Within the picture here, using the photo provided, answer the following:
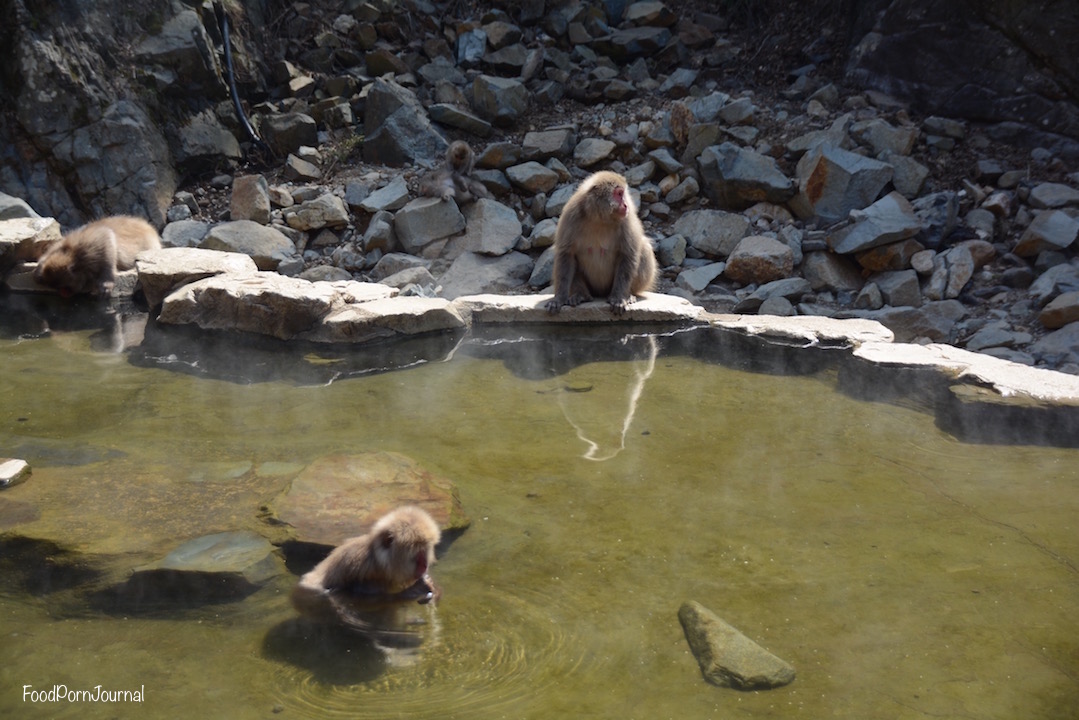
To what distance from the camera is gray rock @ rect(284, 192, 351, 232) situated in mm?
9414

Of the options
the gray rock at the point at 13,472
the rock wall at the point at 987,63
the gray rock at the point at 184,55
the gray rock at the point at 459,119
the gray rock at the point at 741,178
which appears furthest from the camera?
the gray rock at the point at 459,119

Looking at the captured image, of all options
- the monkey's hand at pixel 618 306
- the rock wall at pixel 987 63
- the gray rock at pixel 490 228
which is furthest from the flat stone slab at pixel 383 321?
the rock wall at pixel 987 63

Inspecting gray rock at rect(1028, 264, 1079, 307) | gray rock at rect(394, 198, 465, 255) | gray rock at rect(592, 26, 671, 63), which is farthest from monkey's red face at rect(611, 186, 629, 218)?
gray rock at rect(592, 26, 671, 63)

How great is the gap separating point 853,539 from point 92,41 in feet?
32.0

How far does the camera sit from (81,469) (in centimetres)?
362

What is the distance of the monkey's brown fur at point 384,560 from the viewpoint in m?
2.87

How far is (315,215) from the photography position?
943 cm

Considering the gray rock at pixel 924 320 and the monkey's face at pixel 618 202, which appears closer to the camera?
the monkey's face at pixel 618 202

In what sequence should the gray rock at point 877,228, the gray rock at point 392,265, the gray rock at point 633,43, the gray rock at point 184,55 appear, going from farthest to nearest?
the gray rock at point 633,43
the gray rock at point 184,55
the gray rock at point 392,265
the gray rock at point 877,228

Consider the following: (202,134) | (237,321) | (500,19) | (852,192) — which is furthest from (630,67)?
(237,321)

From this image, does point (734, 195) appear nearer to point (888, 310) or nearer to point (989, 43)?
point (888, 310)

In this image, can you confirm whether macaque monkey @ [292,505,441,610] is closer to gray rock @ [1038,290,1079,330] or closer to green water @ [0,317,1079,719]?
green water @ [0,317,1079,719]

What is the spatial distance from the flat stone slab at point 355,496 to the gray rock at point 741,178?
21.5 ft

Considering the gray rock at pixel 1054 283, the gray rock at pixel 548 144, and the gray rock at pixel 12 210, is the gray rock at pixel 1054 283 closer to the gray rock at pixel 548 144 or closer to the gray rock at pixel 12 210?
the gray rock at pixel 548 144
